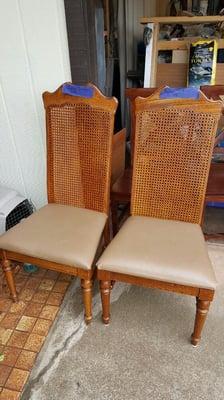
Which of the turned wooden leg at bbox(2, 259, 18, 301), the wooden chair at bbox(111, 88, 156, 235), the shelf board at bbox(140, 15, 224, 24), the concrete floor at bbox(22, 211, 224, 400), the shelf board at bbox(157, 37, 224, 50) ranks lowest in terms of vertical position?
the concrete floor at bbox(22, 211, 224, 400)

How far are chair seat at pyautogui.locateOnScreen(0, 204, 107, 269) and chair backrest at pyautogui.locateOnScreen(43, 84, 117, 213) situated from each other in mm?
115

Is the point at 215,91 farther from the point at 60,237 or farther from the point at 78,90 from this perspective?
the point at 60,237

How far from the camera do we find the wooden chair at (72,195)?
128cm

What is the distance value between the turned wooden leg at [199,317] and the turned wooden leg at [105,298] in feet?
1.28

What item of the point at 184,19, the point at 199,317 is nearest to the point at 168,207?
the point at 199,317

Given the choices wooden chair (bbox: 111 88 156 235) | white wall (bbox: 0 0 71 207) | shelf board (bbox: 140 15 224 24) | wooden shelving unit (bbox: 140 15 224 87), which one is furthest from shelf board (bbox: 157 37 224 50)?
white wall (bbox: 0 0 71 207)

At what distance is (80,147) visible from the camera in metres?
1.47

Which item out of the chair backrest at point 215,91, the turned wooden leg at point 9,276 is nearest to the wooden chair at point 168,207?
the turned wooden leg at point 9,276

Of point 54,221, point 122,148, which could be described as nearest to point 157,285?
point 54,221

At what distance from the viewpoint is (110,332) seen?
1390mm

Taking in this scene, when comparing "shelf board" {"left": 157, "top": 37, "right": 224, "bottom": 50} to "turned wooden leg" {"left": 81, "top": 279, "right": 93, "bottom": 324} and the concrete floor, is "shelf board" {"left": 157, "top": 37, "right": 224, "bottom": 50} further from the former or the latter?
"turned wooden leg" {"left": 81, "top": 279, "right": 93, "bottom": 324}

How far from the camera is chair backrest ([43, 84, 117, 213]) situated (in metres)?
1.39

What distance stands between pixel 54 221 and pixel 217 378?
100 cm

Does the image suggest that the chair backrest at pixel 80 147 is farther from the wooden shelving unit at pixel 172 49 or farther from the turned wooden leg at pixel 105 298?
the wooden shelving unit at pixel 172 49
